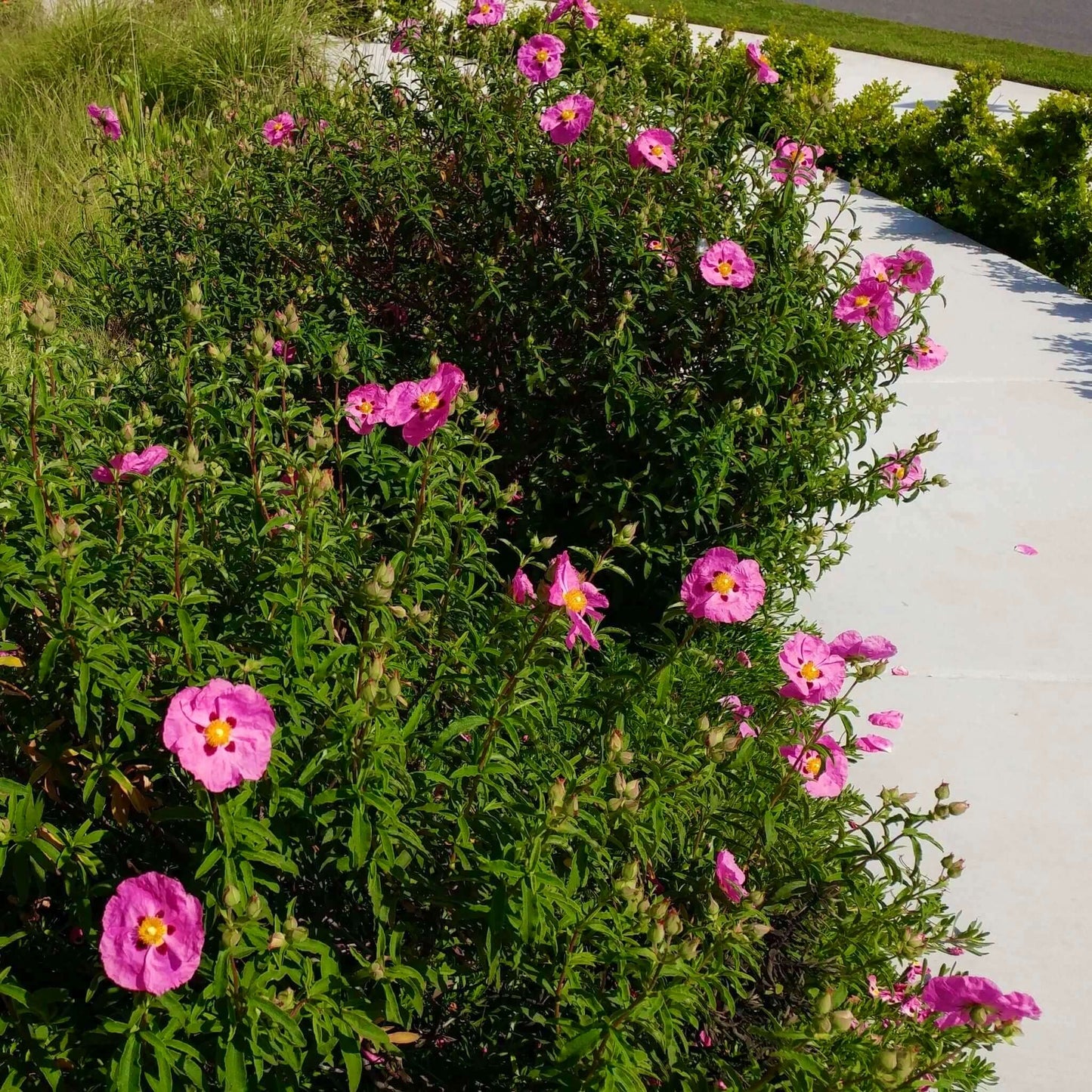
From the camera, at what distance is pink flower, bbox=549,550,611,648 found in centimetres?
169

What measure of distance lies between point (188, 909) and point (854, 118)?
730 centimetres

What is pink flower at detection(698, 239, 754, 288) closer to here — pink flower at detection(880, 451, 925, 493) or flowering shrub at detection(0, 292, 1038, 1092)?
pink flower at detection(880, 451, 925, 493)

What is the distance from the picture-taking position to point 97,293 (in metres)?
3.78

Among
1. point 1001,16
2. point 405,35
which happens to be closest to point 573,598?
point 405,35

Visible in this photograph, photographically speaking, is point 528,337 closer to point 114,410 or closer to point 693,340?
point 693,340

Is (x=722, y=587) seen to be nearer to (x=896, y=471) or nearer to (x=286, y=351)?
(x=896, y=471)

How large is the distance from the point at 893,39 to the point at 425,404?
35.9ft

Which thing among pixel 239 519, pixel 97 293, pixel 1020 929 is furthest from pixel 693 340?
pixel 97 293

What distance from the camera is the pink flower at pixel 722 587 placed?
2.04 meters

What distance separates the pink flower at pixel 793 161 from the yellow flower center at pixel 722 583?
1616mm

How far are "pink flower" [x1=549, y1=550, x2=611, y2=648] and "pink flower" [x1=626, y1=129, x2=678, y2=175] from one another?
149 centimetres

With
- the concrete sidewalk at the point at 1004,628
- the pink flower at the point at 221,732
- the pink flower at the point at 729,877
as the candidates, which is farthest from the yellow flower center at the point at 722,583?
the concrete sidewalk at the point at 1004,628

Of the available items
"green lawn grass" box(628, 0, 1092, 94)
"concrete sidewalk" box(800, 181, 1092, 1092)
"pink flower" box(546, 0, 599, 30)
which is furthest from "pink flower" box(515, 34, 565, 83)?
"green lawn grass" box(628, 0, 1092, 94)

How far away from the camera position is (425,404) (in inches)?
79.8
